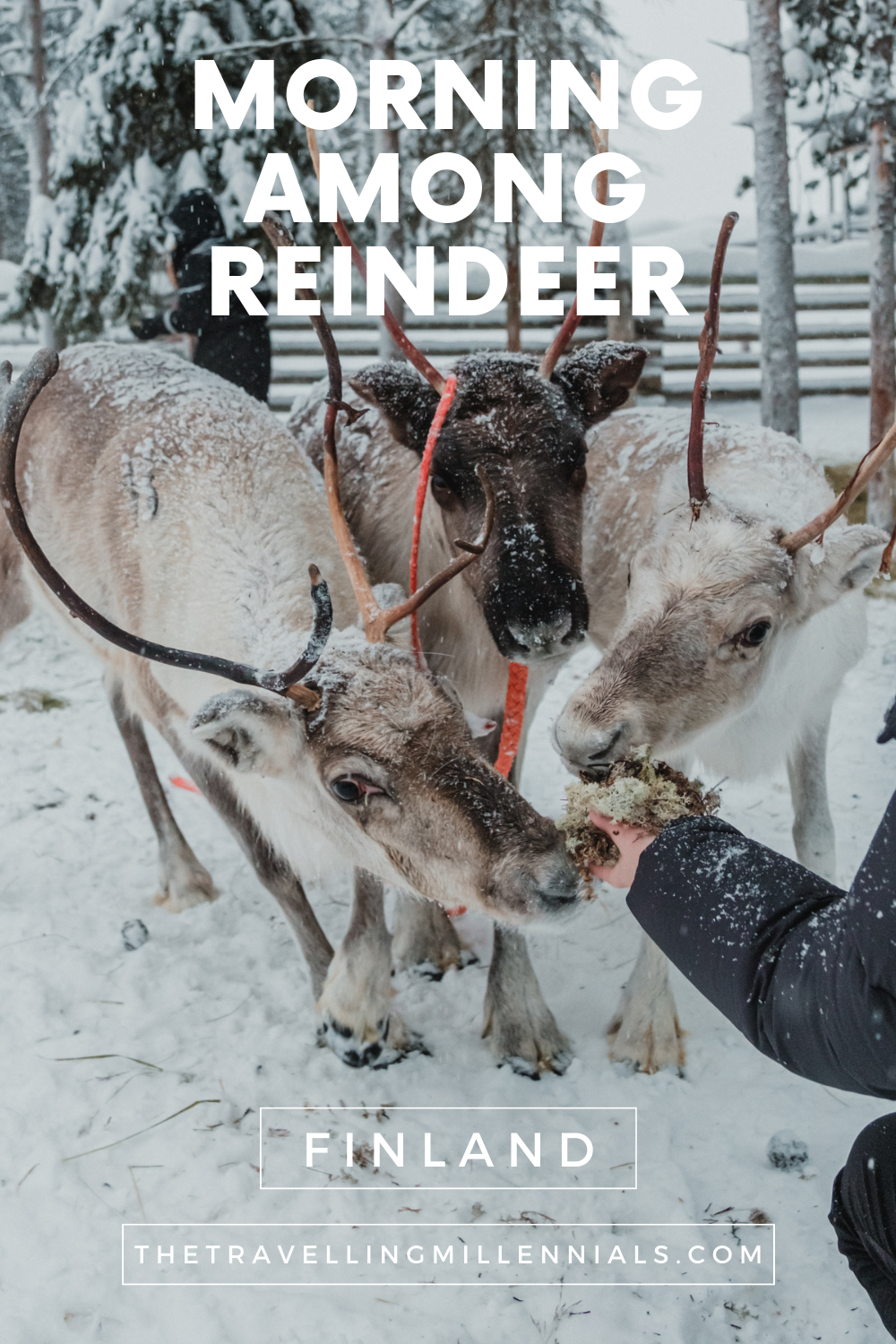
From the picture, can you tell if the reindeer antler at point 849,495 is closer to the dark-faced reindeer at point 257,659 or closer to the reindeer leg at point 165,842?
the dark-faced reindeer at point 257,659

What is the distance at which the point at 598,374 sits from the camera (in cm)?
309

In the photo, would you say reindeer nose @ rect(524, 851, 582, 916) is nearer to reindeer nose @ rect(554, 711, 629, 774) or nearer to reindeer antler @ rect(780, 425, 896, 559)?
reindeer nose @ rect(554, 711, 629, 774)

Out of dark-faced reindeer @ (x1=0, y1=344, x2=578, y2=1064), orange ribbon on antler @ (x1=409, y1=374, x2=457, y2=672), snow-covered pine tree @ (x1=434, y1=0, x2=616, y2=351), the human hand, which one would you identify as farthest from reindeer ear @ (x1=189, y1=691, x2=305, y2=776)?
snow-covered pine tree @ (x1=434, y1=0, x2=616, y2=351)

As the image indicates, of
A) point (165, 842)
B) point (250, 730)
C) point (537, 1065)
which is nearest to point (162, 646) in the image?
point (250, 730)

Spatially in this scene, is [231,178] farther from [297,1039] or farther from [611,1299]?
[611,1299]

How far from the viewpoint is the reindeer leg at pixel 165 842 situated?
4.03m

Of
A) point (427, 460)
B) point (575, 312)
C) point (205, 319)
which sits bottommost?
point (427, 460)

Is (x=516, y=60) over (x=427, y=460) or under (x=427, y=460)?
over

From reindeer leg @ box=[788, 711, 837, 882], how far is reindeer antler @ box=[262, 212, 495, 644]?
1.53 m

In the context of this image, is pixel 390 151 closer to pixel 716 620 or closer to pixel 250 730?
pixel 716 620

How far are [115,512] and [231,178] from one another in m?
5.91

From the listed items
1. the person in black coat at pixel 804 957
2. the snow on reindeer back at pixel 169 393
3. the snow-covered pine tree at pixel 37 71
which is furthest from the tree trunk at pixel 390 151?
the person in black coat at pixel 804 957

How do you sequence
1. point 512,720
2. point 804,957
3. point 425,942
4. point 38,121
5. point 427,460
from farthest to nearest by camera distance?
point 38,121 → point 425,942 → point 512,720 → point 427,460 → point 804,957

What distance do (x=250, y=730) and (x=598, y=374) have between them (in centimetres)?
165
